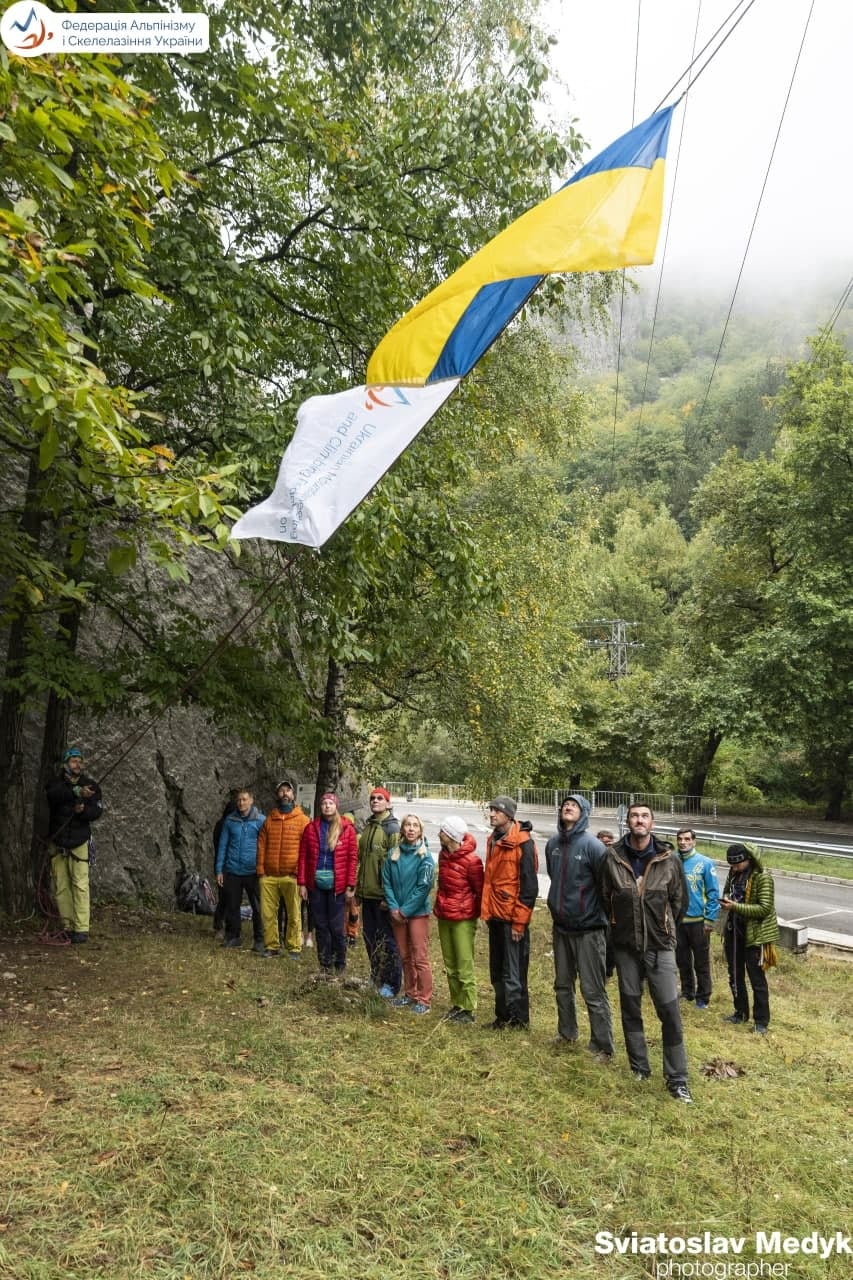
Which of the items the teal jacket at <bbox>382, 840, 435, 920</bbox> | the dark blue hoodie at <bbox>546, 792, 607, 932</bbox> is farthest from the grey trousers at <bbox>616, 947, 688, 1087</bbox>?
the teal jacket at <bbox>382, 840, 435, 920</bbox>

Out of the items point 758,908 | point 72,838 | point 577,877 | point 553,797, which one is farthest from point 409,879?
point 553,797

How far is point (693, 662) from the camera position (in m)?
36.4

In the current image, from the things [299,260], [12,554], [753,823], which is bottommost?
[753,823]

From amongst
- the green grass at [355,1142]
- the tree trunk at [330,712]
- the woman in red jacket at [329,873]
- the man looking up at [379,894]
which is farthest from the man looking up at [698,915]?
the tree trunk at [330,712]

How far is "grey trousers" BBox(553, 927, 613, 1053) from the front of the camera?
6035 millimetres

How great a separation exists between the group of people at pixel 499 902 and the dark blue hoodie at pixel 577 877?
0.03 feet

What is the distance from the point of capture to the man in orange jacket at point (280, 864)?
8.43m

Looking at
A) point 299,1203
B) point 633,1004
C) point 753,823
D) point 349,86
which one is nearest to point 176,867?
point 633,1004

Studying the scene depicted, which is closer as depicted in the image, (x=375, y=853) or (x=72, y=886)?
(x=375, y=853)

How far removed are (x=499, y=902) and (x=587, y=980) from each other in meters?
0.84

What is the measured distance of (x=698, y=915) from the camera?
8344mm

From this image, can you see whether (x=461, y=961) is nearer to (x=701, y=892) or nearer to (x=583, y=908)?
(x=583, y=908)

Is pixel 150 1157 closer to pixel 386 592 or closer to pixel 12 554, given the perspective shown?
pixel 12 554

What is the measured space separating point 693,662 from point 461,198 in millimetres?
30774
